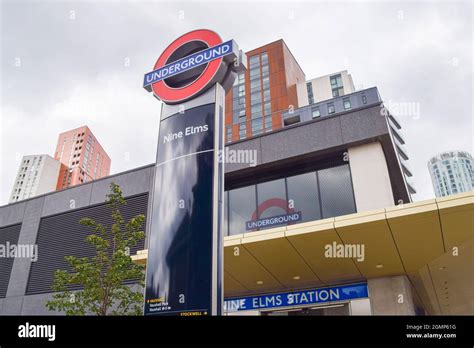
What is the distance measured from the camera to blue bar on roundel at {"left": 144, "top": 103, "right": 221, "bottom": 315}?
25.5 feet

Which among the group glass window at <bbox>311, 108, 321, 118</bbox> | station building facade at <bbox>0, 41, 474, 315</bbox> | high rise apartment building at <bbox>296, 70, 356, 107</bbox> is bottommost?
station building facade at <bbox>0, 41, 474, 315</bbox>

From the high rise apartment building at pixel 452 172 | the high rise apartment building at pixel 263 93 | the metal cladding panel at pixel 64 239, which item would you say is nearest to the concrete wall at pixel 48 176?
the high rise apartment building at pixel 263 93

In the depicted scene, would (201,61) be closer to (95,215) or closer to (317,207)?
(317,207)

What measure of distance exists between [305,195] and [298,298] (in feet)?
13.5

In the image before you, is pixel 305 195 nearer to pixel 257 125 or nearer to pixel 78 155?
pixel 257 125

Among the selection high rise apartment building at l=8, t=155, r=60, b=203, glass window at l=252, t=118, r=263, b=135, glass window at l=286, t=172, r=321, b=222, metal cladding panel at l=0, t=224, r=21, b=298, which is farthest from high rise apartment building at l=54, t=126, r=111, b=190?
glass window at l=286, t=172, r=321, b=222

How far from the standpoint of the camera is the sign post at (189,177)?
784 cm

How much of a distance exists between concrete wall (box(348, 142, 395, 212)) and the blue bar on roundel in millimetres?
8078

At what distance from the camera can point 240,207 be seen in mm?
17391

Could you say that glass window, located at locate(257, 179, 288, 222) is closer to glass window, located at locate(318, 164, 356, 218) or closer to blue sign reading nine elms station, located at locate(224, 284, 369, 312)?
glass window, located at locate(318, 164, 356, 218)

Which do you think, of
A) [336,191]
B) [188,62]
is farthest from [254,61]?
[188,62]

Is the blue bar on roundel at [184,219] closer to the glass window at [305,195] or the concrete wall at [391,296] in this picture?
the glass window at [305,195]

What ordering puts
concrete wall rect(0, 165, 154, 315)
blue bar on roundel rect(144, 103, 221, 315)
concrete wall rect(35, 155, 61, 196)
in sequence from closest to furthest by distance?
1. blue bar on roundel rect(144, 103, 221, 315)
2. concrete wall rect(0, 165, 154, 315)
3. concrete wall rect(35, 155, 61, 196)
